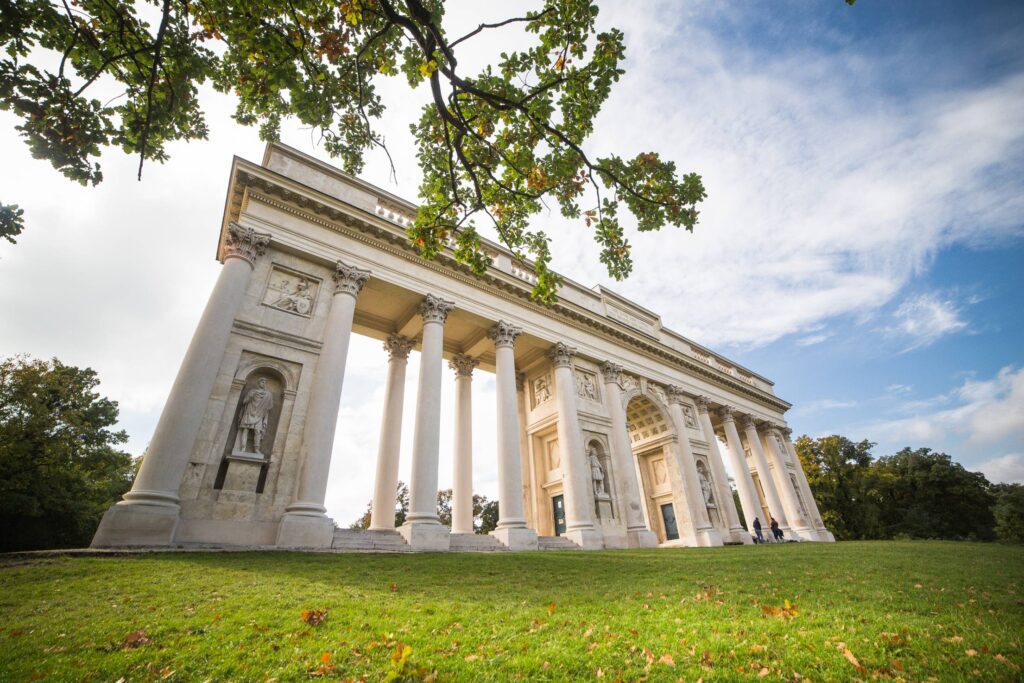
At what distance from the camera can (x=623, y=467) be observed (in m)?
21.4

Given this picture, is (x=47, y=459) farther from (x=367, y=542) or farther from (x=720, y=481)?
(x=720, y=481)

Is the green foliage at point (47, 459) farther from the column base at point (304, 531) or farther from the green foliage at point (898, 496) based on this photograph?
the green foliage at point (898, 496)

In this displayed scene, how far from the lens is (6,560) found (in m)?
7.86

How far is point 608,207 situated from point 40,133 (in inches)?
286

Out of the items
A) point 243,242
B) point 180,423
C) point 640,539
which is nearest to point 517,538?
point 640,539

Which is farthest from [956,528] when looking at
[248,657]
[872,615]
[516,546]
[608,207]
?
[248,657]

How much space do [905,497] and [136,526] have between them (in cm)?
6206

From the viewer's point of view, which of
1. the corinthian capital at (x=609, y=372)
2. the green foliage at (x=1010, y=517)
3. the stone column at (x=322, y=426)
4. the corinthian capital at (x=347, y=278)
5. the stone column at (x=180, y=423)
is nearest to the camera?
the stone column at (x=180, y=423)

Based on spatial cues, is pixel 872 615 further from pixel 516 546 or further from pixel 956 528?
pixel 956 528

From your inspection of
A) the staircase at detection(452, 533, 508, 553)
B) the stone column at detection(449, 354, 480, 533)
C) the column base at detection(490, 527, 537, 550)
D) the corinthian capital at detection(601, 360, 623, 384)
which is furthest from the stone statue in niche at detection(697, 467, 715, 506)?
the staircase at detection(452, 533, 508, 553)

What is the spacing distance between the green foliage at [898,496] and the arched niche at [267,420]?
48101 mm

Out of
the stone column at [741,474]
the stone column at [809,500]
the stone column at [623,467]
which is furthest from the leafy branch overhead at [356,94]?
the stone column at [809,500]

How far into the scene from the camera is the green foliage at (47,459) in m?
21.5

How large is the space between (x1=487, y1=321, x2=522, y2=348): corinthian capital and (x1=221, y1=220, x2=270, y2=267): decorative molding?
999cm
